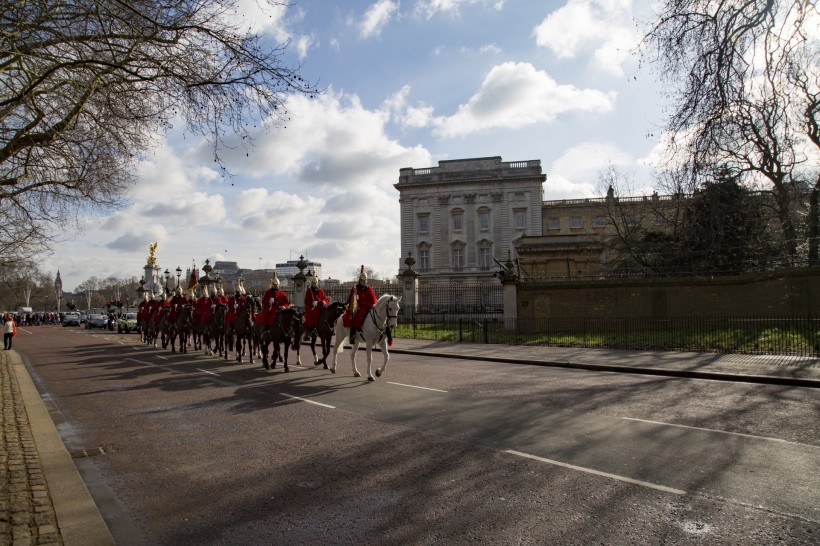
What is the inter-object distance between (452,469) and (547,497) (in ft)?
4.20

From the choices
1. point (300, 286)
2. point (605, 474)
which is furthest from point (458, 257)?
point (605, 474)

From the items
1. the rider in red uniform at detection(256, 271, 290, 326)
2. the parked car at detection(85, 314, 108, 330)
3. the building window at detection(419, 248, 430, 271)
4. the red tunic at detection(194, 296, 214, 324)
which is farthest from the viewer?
the building window at detection(419, 248, 430, 271)

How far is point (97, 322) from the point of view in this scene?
6050 centimetres

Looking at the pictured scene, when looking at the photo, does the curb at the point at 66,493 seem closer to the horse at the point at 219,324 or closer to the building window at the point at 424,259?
the horse at the point at 219,324

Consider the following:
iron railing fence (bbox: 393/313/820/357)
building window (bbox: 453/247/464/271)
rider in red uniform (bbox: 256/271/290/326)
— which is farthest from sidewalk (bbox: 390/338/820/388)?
building window (bbox: 453/247/464/271)

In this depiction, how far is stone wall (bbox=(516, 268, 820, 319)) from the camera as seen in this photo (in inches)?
1000

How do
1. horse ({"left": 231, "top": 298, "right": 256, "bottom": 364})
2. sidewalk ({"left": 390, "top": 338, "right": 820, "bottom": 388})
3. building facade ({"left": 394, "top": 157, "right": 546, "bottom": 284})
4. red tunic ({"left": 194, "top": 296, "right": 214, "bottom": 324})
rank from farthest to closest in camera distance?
building facade ({"left": 394, "top": 157, "right": 546, "bottom": 284}), red tunic ({"left": 194, "top": 296, "right": 214, "bottom": 324}), horse ({"left": 231, "top": 298, "right": 256, "bottom": 364}), sidewalk ({"left": 390, "top": 338, "right": 820, "bottom": 388})

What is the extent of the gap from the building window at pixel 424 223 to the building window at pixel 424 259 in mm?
2804

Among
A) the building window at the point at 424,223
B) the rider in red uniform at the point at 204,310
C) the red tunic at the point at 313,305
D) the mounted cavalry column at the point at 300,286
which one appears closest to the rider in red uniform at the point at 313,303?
the red tunic at the point at 313,305

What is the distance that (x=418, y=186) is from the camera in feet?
276

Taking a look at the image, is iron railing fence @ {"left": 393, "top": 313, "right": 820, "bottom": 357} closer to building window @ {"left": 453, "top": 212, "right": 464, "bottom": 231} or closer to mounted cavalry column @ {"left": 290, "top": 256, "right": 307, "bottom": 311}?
mounted cavalry column @ {"left": 290, "top": 256, "right": 307, "bottom": 311}

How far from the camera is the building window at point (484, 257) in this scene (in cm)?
8119

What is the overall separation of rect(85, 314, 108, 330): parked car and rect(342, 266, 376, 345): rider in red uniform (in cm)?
5346

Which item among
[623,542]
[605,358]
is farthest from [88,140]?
[605,358]
